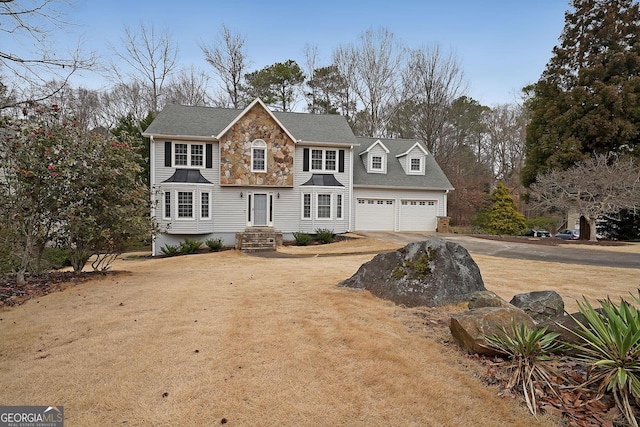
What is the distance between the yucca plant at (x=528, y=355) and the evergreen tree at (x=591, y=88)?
2015 cm

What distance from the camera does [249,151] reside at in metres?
19.1

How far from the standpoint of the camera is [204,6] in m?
12.7

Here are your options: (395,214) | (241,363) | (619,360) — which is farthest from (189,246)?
(619,360)

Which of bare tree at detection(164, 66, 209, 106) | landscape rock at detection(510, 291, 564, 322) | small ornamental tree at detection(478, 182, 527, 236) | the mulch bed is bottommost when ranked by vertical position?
the mulch bed

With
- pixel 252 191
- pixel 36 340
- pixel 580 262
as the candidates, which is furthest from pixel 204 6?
pixel 580 262

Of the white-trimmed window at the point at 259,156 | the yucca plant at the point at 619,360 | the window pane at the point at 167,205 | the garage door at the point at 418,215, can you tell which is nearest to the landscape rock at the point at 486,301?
the yucca plant at the point at 619,360

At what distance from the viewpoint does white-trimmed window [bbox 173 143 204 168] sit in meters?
18.8

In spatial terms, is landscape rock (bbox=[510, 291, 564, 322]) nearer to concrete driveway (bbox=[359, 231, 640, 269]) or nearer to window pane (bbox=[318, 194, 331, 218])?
concrete driveway (bbox=[359, 231, 640, 269])

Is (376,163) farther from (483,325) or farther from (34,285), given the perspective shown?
(483,325)

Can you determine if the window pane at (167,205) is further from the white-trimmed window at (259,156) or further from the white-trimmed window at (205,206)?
the white-trimmed window at (259,156)

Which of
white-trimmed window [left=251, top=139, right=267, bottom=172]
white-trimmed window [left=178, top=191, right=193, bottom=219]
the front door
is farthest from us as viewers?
the front door

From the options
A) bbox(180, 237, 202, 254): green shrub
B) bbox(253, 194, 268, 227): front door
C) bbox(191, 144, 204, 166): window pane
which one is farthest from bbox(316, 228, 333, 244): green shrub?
bbox(191, 144, 204, 166): window pane

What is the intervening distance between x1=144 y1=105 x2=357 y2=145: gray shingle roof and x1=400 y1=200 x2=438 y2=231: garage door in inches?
224

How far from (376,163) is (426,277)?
56.1 ft
